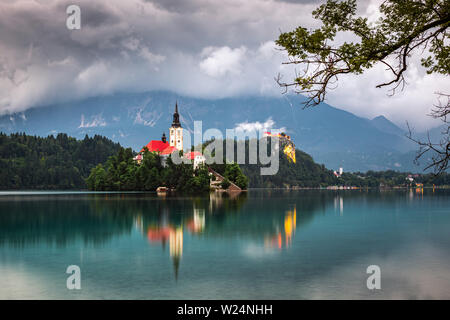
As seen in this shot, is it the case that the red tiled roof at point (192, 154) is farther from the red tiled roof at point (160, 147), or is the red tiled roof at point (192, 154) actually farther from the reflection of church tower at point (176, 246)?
the reflection of church tower at point (176, 246)

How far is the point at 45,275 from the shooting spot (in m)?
18.8

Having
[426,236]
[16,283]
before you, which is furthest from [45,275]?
[426,236]

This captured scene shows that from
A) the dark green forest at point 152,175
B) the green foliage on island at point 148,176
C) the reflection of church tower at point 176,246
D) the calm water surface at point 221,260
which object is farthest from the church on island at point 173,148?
the reflection of church tower at point 176,246

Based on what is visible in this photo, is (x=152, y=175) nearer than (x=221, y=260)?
No

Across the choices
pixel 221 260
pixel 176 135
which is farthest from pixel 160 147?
pixel 221 260

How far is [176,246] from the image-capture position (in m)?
27.1

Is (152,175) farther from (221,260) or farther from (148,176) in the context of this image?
(221,260)

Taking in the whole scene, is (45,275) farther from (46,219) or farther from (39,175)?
(39,175)

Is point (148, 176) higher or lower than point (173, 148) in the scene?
lower

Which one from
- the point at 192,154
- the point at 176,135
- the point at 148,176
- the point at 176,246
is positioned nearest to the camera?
the point at 176,246

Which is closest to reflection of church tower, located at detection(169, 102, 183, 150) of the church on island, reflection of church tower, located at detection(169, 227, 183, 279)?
the church on island

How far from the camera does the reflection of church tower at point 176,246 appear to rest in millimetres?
21828

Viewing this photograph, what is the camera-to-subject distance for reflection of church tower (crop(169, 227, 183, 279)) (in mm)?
21828
